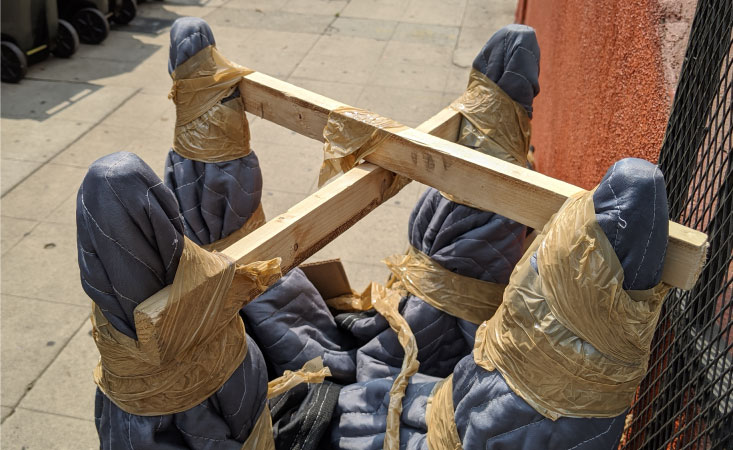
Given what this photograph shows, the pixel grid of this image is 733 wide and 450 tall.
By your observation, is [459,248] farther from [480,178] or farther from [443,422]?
[443,422]

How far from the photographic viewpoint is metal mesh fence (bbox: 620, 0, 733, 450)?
1826mm

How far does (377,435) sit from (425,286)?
0.71 m

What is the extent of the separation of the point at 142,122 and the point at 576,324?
252 inches

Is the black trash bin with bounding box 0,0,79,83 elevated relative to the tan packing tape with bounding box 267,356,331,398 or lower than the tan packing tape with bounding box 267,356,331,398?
lower

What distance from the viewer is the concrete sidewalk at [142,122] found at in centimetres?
412

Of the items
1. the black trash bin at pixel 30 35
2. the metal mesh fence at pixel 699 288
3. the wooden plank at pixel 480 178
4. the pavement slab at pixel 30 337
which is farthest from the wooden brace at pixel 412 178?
the black trash bin at pixel 30 35

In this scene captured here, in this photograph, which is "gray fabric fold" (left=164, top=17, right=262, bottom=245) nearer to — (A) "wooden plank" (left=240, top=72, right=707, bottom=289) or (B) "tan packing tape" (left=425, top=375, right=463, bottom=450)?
(A) "wooden plank" (left=240, top=72, right=707, bottom=289)

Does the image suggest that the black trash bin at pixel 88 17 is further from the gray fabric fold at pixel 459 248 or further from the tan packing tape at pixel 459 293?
the tan packing tape at pixel 459 293

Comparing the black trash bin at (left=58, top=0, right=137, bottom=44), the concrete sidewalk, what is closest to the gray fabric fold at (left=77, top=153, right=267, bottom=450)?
the concrete sidewalk

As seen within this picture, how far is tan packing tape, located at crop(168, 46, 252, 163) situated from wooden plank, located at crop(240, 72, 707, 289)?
0.43 meters

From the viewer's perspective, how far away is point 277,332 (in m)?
2.78

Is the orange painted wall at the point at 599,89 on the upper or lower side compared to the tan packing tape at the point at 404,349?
upper

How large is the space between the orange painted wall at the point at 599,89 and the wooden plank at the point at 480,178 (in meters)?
0.83

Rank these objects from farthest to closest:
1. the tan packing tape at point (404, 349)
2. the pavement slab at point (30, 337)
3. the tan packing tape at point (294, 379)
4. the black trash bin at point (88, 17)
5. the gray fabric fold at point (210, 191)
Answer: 1. the black trash bin at point (88, 17)
2. the pavement slab at point (30, 337)
3. the gray fabric fold at point (210, 191)
4. the tan packing tape at point (294, 379)
5. the tan packing tape at point (404, 349)
